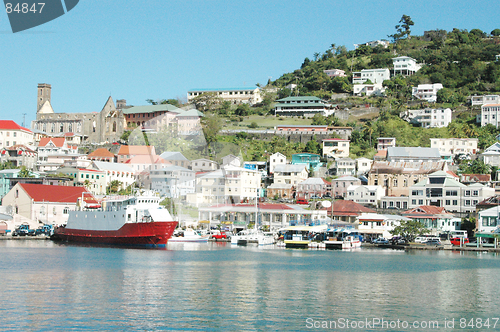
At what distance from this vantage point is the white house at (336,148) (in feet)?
288

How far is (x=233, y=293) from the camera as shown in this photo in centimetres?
2620

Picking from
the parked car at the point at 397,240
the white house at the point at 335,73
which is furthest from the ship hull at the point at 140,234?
the white house at the point at 335,73

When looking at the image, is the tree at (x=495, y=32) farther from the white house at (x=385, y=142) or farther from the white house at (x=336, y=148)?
the white house at (x=336, y=148)

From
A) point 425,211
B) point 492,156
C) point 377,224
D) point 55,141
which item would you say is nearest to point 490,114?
point 492,156

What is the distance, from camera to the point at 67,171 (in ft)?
263

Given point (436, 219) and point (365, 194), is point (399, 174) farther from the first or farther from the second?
point (436, 219)

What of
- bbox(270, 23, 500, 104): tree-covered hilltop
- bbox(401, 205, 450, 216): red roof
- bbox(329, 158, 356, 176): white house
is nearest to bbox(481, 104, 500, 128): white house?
bbox(270, 23, 500, 104): tree-covered hilltop

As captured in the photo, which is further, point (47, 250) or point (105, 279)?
point (47, 250)

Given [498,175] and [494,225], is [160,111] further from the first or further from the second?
[494,225]

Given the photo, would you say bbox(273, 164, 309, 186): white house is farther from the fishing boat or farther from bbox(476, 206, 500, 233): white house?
the fishing boat

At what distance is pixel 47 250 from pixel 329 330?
31.1 metres

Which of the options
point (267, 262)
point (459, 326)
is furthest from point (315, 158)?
point (459, 326)

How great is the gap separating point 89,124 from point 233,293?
8794cm

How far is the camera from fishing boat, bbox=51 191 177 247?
158 feet
